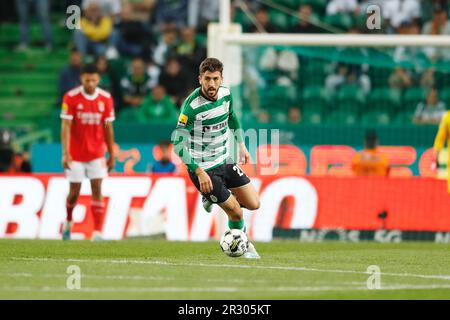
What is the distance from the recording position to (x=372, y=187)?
65.7ft

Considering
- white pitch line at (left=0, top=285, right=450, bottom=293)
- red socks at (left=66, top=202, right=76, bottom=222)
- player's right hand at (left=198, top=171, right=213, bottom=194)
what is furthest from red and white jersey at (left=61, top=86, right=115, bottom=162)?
white pitch line at (left=0, top=285, right=450, bottom=293)

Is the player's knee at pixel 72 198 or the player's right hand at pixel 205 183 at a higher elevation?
the player's right hand at pixel 205 183

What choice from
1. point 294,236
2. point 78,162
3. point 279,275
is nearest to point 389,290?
point 279,275

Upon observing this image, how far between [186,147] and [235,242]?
1098 millimetres

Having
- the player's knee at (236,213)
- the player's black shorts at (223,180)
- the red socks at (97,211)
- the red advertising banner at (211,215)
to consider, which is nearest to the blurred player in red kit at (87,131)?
the red socks at (97,211)

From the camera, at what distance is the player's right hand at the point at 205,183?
12.9 metres

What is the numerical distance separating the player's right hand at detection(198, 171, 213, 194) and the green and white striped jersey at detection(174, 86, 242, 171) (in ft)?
0.60

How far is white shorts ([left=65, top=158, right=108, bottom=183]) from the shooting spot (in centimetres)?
1720

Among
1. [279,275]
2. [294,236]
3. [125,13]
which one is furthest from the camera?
[125,13]

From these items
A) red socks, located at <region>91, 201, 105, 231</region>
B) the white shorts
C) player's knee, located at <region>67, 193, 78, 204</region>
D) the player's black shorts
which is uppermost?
the player's black shorts

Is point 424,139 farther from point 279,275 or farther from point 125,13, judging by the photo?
point 279,275

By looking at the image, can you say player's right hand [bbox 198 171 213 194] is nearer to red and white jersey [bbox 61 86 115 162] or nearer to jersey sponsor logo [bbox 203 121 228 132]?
jersey sponsor logo [bbox 203 121 228 132]

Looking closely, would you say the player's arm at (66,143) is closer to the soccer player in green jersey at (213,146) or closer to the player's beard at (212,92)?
the soccer player in green jersey at (213,146)
